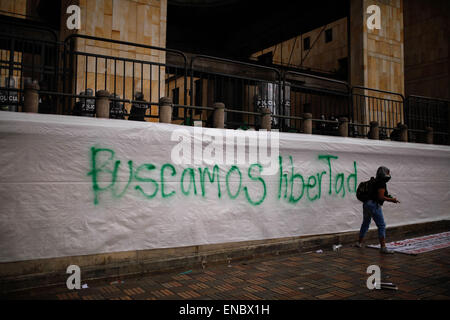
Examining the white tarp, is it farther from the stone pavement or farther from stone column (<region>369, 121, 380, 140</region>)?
stone column (<region>369, 121, 380, 140</region>)

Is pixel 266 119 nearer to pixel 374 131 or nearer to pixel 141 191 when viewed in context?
pixel 141 191

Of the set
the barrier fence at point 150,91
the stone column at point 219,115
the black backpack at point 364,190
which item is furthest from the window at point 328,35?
the stone column at point 219,115

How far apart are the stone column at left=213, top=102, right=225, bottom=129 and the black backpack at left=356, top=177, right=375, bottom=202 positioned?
3220 mm

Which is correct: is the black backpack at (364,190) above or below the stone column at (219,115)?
below

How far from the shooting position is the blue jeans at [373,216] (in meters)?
6.76

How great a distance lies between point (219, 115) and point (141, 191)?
205 cm

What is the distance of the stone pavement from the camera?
430 centimetres

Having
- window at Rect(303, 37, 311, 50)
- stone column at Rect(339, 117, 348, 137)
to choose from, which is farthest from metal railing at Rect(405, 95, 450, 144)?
window at Rect(303, 37, 311, 50)

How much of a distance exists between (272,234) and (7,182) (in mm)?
4329

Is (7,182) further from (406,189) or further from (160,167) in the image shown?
(406,189)

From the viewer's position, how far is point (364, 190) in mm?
6945

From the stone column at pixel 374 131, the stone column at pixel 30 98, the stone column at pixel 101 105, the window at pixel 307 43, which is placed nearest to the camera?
the stone column at pixel 30 98

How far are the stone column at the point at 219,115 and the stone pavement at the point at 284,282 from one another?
2472 millimetres

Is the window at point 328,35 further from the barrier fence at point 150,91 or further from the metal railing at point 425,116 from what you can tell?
the metal railing at point 425,116
